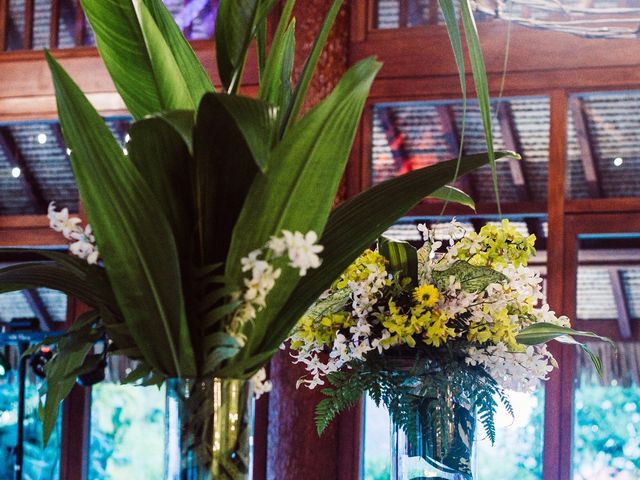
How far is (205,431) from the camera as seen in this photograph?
1.06 meters

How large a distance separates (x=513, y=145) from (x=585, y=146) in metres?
0.25

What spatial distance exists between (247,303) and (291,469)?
98.6 inches

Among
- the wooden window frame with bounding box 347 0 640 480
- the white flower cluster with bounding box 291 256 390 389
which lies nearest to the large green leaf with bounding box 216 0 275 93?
the white flower cluster with bounding box 291 256 390 389

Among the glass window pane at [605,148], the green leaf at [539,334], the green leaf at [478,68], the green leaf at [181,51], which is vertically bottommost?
the green leaf at [539,334]

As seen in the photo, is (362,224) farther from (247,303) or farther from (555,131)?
(555,131)

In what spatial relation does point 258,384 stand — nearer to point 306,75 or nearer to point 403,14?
point 306,75

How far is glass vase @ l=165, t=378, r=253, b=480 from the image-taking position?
1.06m

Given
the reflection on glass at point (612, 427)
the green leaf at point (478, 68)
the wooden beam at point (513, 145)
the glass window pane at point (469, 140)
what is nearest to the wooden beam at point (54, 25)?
the glass window pane at point (469, 140)

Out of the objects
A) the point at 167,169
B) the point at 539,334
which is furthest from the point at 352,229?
the point at 539,334

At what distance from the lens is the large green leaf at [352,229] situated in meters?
1.13

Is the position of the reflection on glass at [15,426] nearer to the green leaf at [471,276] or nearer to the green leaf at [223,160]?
the green leaf at [471,276]

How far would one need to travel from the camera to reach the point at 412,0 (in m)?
3.81

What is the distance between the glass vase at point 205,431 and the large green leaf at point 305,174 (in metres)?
0.12

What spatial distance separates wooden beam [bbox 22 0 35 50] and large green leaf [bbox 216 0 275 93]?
127 inches
